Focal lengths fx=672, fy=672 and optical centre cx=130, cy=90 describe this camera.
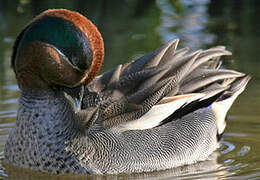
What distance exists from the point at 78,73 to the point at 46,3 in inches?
401

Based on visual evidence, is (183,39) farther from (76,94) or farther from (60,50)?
(60,50)

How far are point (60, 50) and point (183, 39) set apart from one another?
22.4ft

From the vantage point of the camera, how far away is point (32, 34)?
670 centimetres

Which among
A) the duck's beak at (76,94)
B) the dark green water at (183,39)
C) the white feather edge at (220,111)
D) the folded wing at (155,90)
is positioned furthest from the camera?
the white feather edge at (220,111)

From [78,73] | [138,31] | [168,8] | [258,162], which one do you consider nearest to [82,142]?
[78,73]

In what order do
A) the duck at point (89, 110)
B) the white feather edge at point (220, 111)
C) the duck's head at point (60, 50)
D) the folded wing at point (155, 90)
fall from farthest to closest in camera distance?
the white feather edge at point (220, 111) < the folded wing at point (155, 90) < the duck at point (89, 110) < the duck's head at point (60, 50)

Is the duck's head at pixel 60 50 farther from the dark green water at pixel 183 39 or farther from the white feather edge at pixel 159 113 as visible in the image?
the dark green water at pixel 183 39

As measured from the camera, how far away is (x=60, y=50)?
6.67 metres

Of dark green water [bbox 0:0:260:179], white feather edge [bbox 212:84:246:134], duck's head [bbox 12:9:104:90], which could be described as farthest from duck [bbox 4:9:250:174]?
white feather edge [bbox 212:84:246:134]

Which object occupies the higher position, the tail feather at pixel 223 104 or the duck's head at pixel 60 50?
the duck's head at pixel 60 50

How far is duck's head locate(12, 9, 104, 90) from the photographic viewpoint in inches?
257

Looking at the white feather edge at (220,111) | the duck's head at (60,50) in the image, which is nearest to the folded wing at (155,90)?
the white feather edge at (220,111)

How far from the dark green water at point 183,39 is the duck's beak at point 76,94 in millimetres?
747

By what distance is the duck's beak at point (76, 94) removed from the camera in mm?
6785
